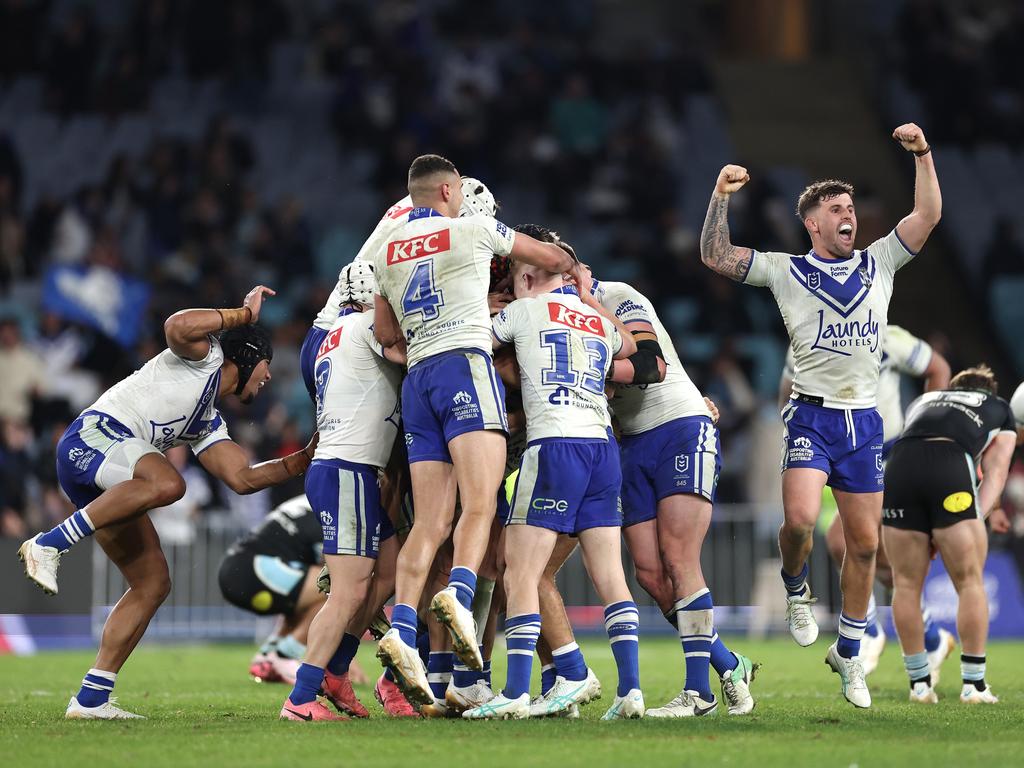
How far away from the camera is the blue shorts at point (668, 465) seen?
27.2 feet

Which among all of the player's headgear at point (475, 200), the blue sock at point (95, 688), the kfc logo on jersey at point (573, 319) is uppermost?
the player's headgear at point (475, 200)

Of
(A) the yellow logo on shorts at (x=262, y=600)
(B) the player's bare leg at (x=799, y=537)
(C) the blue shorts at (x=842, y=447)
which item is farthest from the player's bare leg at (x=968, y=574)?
(A) the yellow logo on shorts at (x=262, y=600)

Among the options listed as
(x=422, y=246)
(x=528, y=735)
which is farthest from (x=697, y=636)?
(x=422, y=246)

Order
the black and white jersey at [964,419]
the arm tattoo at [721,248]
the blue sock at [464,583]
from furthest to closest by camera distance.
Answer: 1. the black and white jersey at [964,419]
2. the arm tattoo at [721,248]
3. the blue sock at [464,583]

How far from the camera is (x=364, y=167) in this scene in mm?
22609

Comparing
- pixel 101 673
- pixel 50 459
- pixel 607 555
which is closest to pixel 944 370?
pixel 607 555

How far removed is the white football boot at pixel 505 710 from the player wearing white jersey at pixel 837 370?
200 cm

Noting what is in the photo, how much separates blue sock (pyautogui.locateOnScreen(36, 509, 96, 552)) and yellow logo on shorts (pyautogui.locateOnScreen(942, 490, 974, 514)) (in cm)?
536

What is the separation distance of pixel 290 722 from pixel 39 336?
1198 cm

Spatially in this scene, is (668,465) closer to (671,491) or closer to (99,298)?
(671,491)

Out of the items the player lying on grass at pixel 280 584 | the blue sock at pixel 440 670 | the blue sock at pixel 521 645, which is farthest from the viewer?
the player lying on grass at pixel 280 584

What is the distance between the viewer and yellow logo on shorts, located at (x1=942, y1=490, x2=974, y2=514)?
9.55 metres

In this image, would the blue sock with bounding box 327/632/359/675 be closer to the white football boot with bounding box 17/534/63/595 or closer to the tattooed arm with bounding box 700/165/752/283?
the white football boot with bounding box 17/534/63/595

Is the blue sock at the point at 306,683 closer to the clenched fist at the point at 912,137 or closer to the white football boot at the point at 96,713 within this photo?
the white football boot at the point at 96,713
